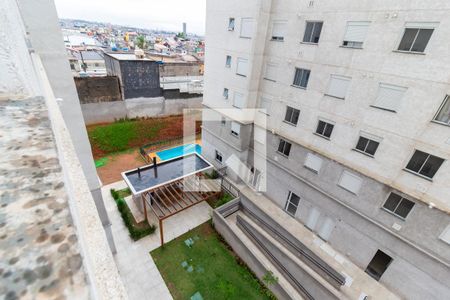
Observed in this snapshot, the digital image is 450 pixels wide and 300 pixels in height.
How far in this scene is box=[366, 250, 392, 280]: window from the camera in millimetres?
10141

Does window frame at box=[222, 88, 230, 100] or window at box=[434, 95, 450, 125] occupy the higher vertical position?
window at box=[434, 95, 450, 125]

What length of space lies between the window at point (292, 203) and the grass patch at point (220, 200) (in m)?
3.80

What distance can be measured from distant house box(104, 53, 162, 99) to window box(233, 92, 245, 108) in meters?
14.2

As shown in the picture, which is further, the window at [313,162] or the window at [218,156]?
the window at [218,156]

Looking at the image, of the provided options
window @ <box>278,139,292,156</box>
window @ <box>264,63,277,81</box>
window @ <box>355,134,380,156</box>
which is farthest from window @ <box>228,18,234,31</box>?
window @ <box>355,134,380,156</box>

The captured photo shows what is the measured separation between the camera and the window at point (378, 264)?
1014 cm

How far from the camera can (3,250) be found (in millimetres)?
792

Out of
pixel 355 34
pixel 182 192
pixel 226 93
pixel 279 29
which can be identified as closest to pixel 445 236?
pixel 355 34

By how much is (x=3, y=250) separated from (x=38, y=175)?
519mm

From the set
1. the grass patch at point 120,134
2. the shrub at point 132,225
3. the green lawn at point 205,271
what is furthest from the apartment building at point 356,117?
the grass patch at point 120,134

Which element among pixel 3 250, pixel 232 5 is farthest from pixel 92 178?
pixel 232 5

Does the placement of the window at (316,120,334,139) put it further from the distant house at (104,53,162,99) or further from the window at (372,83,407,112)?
the distant house at (104,53,162,99)

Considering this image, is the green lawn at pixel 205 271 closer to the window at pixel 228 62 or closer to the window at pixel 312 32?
the window at pixel 228 62

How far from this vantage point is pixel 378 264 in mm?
10469
